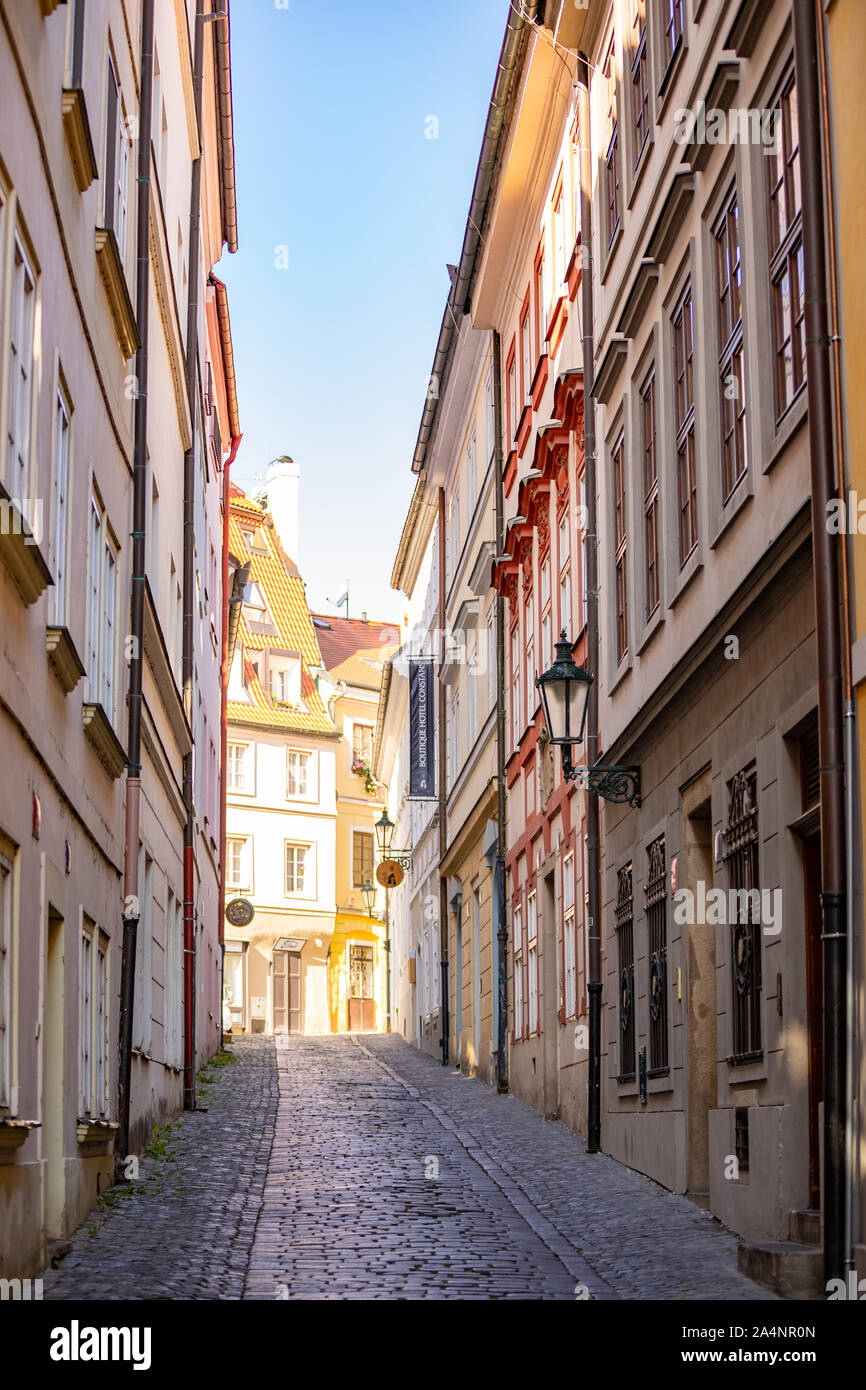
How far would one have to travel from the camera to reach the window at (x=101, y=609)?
13.0m

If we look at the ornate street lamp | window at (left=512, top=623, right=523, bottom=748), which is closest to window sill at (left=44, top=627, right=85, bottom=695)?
the ornate street lamp

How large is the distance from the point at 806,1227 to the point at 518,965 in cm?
1506

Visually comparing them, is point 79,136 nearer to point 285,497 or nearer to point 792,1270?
point 792,1270

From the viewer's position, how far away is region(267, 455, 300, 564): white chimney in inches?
2495

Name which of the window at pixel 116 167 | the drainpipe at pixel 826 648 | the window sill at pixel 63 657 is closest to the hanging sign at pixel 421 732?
the window at pixel 116 167

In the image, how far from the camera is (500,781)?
995 inches

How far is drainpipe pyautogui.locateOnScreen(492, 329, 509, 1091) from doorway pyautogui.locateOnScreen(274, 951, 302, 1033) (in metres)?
30.8

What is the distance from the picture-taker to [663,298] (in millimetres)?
14766

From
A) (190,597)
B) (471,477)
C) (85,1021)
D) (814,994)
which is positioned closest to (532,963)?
(190,597)

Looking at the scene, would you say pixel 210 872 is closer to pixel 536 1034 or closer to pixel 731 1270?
pixel 536 1034

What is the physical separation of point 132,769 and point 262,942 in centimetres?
4156

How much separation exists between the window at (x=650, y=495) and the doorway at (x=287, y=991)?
137 feet

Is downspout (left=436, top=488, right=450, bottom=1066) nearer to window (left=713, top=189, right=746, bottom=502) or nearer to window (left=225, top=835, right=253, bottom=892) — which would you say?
window (left=225, top=835, right=253, bottom=892)
